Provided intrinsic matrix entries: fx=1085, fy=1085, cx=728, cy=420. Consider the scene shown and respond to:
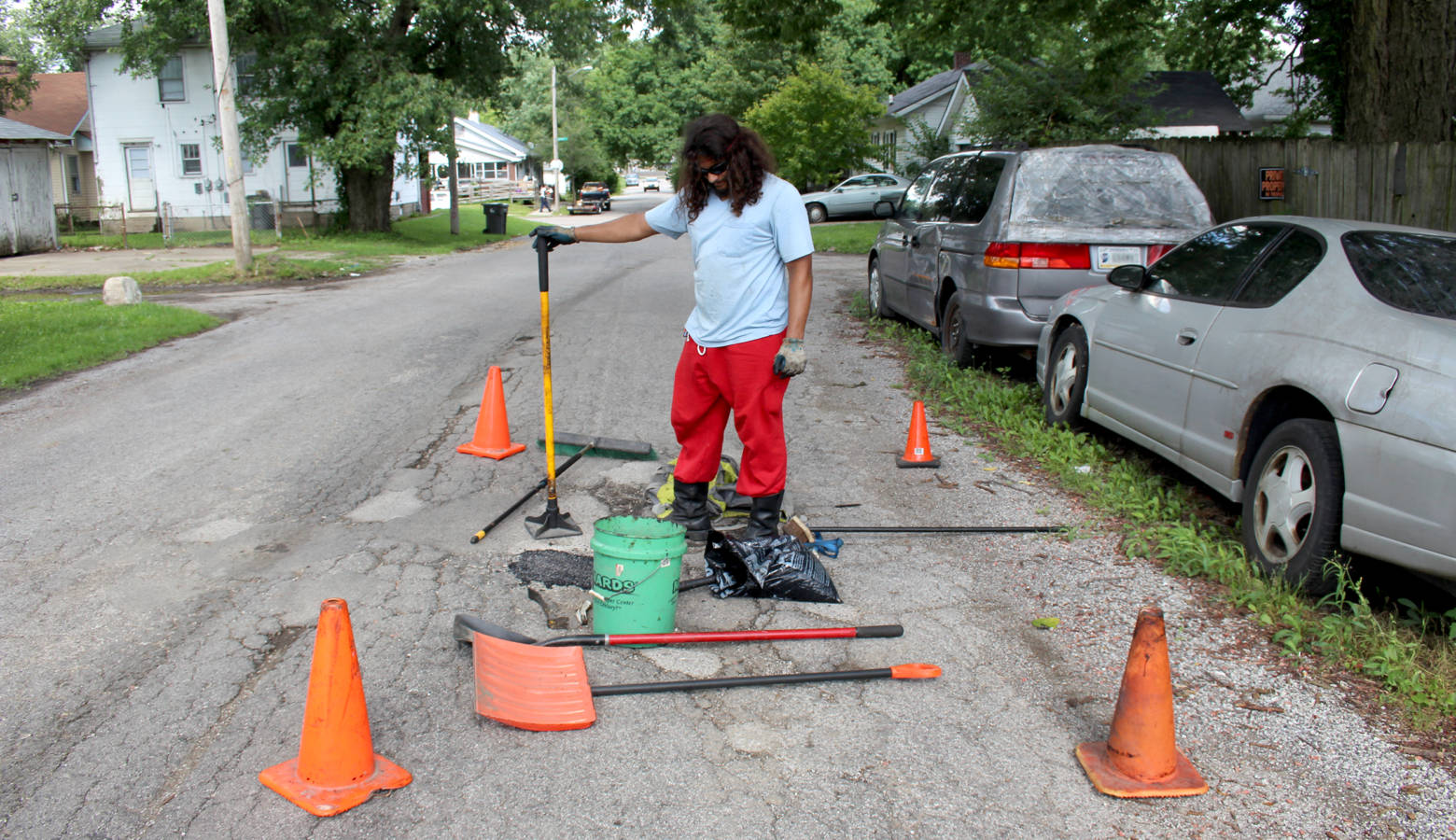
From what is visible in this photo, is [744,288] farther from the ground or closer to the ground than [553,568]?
farther from the ground

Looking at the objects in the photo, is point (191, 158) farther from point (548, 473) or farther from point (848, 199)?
point (548, 473)

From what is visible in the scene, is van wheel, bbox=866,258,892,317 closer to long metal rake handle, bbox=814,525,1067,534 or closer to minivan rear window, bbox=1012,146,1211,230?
minivan rear window, bbox=1012,146,1211,230

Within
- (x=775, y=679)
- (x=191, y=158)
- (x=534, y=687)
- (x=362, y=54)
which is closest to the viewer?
(x=534, y=687)

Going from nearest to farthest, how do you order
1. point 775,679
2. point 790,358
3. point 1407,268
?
point 775,679 < point 1407,268 < point 790,358

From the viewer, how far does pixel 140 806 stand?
9.69 feet

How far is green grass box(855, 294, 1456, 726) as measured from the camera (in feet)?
12.2

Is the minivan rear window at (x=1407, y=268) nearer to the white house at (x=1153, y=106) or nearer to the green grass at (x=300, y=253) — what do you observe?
the green grass at (x=300, y=253)

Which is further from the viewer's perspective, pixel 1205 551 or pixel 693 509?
pixel 693 509

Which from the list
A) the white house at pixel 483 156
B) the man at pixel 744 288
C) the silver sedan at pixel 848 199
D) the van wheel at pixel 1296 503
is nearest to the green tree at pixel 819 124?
the silver sedan at pixel 848 199

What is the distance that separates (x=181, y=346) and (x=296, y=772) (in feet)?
29.6

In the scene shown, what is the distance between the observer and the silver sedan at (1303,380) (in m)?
3.76

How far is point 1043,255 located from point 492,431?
13.5 ft

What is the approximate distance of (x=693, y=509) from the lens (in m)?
5.10

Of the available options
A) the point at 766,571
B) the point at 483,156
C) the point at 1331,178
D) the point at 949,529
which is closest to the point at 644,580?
the point at 766,571
